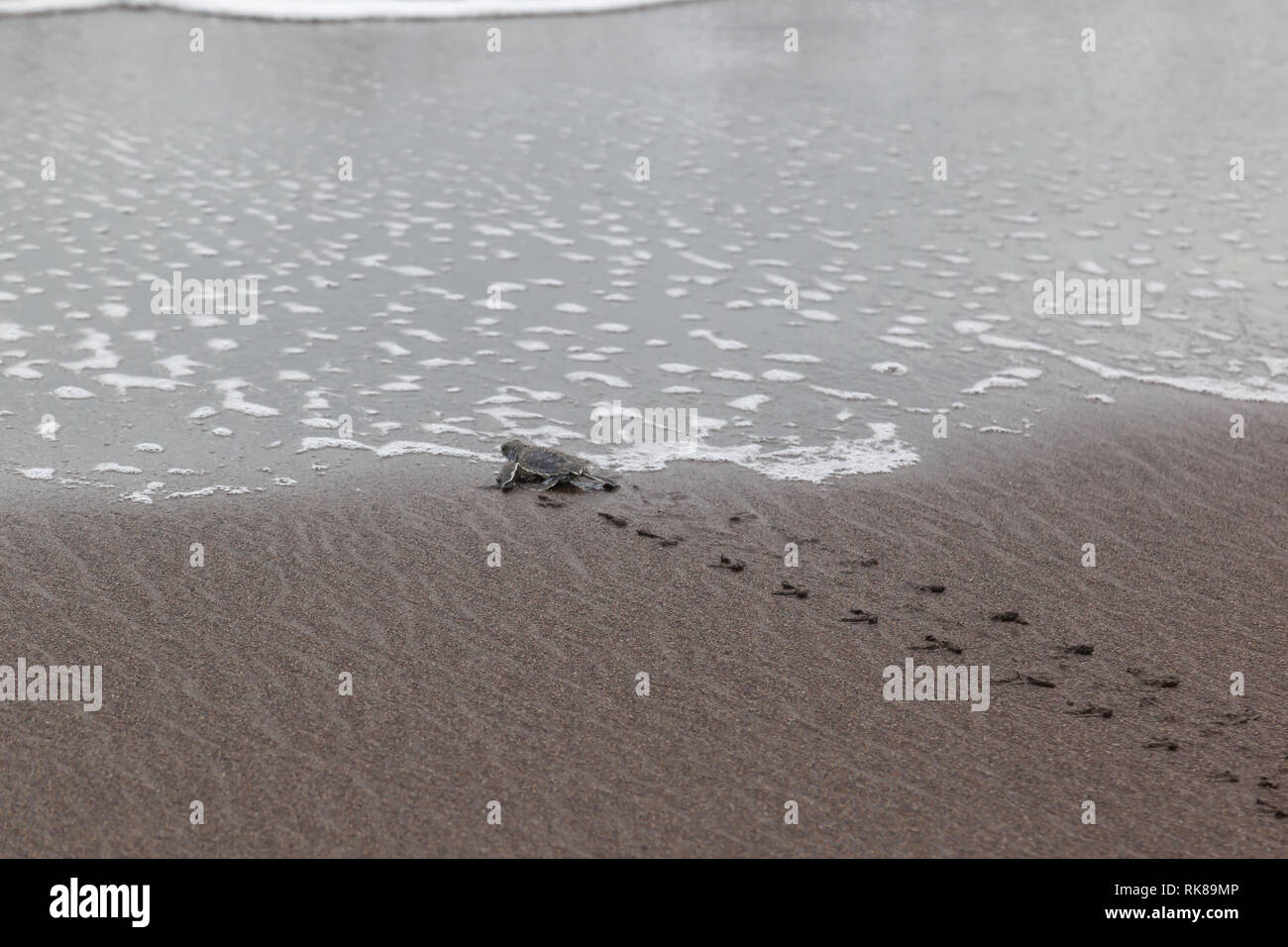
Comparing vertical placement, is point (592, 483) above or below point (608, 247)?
below

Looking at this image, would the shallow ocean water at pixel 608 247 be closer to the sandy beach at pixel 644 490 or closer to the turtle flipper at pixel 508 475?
the sandy beach at pixel 644 490

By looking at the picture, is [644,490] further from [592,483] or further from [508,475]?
[508,475]

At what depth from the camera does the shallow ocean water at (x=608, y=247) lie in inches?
279

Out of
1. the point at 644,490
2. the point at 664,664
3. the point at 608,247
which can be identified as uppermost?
the point at 608,247

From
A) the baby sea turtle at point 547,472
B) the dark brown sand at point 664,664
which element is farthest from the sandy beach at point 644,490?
the baby sea turtle at point 547,472

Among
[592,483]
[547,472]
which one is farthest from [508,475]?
[592,483]

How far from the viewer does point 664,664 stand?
4840 mm

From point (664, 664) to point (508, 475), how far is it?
172 cm

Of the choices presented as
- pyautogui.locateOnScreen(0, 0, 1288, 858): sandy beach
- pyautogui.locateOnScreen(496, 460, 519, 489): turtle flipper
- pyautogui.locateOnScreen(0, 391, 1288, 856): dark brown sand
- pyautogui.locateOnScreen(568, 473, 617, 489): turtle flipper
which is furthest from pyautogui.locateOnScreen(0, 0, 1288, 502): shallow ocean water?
pyautogui.locateOnScreen(0, 391, 1288, 856): dark brown sand

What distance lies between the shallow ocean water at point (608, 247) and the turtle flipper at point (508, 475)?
0.57m

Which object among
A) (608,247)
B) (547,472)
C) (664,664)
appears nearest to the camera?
(664,664)

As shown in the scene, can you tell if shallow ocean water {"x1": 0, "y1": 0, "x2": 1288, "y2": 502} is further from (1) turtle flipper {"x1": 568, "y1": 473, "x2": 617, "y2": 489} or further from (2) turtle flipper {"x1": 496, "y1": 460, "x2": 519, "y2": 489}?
(2) turtle flipper {"x1": 496, "y1": 460, "x2": 519, "y2": 489}

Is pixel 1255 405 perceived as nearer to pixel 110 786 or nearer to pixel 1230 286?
pixel 1230 286

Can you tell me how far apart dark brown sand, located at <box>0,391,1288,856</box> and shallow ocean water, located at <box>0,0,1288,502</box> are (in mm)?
691
